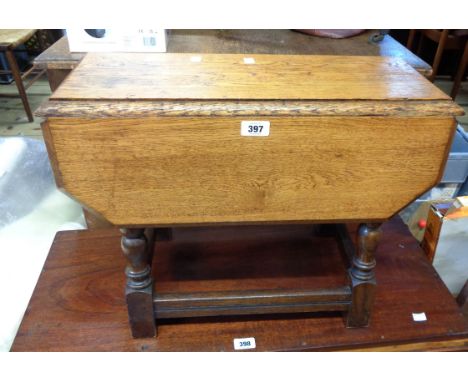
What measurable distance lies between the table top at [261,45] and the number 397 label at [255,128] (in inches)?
25.2

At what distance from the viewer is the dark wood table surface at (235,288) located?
1.18m

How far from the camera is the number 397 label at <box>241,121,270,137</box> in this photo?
861 mm

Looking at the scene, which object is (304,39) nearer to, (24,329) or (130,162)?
(130,162)

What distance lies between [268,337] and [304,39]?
107 cm

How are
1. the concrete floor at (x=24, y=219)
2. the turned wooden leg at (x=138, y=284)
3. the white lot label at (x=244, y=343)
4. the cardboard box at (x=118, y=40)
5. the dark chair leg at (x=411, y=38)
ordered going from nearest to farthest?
the turned wooden leg at (x=138, y=284) → the white lot label at (x=244, y=343) → the cardboard box at (x=118, y=40) → the concrete floor at (x=24, y=219) → the dark chair leg at (x=411, y=38)

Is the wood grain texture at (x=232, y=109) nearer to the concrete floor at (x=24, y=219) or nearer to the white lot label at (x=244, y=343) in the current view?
the white lot label at (x=244, y=343)

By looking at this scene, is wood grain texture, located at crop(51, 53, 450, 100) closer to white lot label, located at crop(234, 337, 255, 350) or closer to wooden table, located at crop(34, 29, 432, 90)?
wooden table, located at crop(34, 29, 432, 90)

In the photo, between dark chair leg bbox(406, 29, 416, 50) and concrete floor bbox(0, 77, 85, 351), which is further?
dark chair leg bbox(406, 29, 416, 50)

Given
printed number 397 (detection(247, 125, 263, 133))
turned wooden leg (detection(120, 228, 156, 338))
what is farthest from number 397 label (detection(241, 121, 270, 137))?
turned wooden leg (detection(120, 228, 156, 338))

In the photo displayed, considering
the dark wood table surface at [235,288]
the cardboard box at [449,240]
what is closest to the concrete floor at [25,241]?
the dark wood table surface at [235,288]

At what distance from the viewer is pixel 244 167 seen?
91 centimetres

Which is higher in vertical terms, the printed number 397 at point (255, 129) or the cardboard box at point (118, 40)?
the cardboard box at point (118, 40)

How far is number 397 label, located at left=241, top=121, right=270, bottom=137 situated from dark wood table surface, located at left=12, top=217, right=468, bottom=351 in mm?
573

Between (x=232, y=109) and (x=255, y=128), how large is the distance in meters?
0.06
